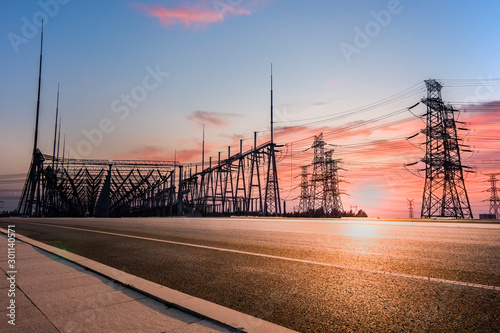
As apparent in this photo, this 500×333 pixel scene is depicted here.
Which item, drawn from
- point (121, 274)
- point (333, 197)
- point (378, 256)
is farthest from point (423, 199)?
point (121, 274)

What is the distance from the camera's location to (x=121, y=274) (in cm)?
516

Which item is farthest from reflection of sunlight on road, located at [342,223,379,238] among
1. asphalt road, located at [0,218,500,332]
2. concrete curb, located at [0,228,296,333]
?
concrete curb, located at [0,228,296,333]

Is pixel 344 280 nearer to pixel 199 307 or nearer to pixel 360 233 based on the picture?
pixel 199 307

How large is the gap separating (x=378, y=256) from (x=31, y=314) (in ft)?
18.1

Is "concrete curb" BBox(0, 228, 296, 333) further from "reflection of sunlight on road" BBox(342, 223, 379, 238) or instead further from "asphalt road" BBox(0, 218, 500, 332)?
"reflection of sunlight on road" BBox(342, 223, 379, 238)

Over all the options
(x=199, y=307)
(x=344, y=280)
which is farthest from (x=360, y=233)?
(x=199, y=307)

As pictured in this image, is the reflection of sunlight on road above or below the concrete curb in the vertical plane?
above

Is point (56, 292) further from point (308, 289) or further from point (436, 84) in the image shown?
point (436, 84)

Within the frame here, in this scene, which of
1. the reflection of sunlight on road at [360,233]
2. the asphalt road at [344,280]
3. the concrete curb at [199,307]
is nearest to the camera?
the concrete curb at [199,307]

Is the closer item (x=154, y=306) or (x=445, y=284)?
(x=154, y=306)

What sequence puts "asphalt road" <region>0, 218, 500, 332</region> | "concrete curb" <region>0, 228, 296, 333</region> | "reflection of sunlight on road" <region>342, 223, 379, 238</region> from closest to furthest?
"concrete curb" <region>0, 228, 296, 333</region>
"asphalt road" <region>0, 218, 500, 332</region>
"reflection of sunlight on road" <region>342, 223, 379, 238</region>

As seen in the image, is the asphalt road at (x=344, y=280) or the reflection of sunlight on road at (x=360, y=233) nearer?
the asphalt road at (x=344, y=280)

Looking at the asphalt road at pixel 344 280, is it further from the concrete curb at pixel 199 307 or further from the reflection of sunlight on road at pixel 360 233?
the reflection of sunlight on road at pixel 360 233

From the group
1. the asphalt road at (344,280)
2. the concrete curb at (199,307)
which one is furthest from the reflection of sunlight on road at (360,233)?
the concrete curb at (199,307)
